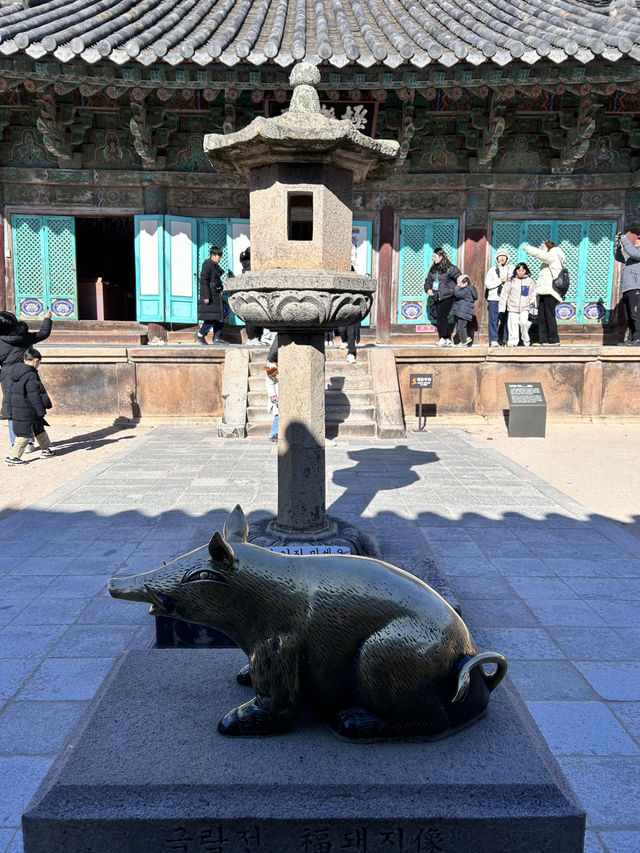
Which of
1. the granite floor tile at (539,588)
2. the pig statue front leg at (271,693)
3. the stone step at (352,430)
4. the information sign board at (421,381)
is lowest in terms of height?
the granite floor tile at (539,588)

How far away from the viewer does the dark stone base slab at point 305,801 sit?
1857mm

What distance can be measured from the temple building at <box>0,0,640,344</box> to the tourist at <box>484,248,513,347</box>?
1.62 ft

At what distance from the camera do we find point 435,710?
209 cm

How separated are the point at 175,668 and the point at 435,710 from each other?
1.05 m

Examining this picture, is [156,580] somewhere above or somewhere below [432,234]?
below

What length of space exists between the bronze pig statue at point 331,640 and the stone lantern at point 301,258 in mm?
2613

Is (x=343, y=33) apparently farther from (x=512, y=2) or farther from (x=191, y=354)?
(x=191, y=354)

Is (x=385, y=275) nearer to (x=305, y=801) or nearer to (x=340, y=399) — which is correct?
(x=340, y=399)

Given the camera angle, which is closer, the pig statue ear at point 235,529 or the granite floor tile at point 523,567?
the pig statue ear at point 235,529

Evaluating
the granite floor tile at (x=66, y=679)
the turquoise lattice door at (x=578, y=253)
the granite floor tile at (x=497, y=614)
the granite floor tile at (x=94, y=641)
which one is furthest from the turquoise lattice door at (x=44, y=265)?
the granite floor tile at (x=497, y=614)

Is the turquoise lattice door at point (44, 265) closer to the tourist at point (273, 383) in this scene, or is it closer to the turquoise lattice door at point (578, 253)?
the tourist at point (273, 383)

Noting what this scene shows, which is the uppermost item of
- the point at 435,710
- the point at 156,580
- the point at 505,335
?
the point at 505,335

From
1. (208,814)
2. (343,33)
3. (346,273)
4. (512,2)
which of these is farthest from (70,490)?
(512,2)

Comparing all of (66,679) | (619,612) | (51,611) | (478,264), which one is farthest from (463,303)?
(66,679)
